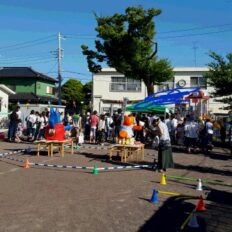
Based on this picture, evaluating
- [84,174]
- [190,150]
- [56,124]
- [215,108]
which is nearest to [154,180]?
[84,174]

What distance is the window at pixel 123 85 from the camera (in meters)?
44.9

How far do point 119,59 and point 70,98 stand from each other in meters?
A: 25.8

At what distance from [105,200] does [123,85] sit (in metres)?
37.2

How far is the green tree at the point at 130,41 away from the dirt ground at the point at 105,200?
56.0ft

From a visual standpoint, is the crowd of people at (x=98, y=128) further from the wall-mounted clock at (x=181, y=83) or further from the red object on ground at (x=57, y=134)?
the wall-mounted clock at (x=181, y=83)

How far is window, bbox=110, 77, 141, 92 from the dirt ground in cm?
3168

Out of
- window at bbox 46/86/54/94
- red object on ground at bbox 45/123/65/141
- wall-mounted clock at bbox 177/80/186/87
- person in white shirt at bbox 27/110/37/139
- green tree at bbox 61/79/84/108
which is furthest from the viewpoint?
green tree at bbox 61/79/84/108

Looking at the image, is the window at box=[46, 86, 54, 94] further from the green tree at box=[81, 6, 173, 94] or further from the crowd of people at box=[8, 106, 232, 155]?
the crowd of people at box=[8, 106, 232, 155]

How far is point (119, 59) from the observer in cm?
3033

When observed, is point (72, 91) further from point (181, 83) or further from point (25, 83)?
point (181, 83)

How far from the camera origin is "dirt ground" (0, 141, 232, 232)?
6609 millimetres

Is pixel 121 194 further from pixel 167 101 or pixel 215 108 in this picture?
pixel 215 108

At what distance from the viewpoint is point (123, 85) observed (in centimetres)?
4509

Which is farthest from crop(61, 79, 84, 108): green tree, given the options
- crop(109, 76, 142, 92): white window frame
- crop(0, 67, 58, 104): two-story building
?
crop(109, 76, 142, 92): white window frame
